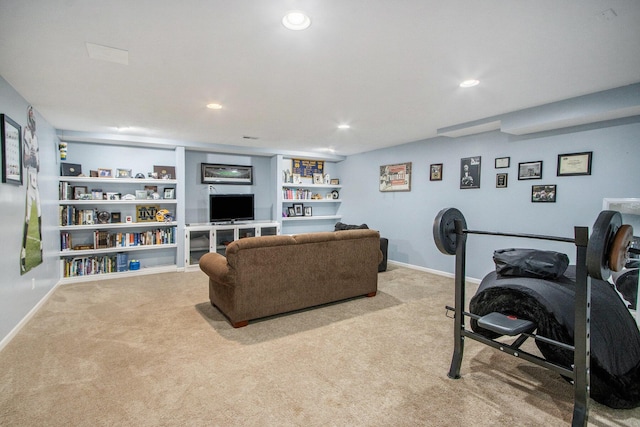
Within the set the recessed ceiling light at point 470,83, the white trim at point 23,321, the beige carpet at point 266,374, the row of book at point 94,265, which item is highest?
the recessed ceiling light at point 470,83

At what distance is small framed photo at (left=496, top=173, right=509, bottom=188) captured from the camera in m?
4.23

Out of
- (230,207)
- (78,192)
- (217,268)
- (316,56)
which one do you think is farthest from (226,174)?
(316,56)

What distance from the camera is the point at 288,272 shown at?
10.5 feet

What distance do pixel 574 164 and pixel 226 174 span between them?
5430mm

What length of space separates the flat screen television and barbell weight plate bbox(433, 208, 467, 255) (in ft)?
14.6

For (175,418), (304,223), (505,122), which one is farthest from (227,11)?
(304,223)

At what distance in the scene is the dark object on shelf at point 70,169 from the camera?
181 inches

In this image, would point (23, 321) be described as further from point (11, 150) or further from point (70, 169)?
point (70, 169)

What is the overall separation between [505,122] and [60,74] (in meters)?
4.50

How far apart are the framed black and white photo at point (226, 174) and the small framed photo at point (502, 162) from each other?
4447 mm

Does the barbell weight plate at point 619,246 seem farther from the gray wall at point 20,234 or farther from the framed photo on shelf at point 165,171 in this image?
the framed photo on shelf at point 165,171

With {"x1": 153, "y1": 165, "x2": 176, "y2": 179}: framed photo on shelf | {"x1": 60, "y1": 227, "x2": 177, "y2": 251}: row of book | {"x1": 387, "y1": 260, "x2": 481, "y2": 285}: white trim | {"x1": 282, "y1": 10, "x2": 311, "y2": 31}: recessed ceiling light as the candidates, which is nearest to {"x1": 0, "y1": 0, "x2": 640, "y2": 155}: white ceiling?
{"x1": 282, "y1": 10, "x2": 311, "y2": 31}: recessed ceiling light

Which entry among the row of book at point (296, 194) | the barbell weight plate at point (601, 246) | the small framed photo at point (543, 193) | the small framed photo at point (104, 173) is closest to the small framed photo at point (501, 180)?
the small framed photo at point (543, 193)

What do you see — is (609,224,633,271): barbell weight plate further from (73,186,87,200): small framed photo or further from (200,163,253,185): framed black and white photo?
(73,186,87,200): small framed photo
